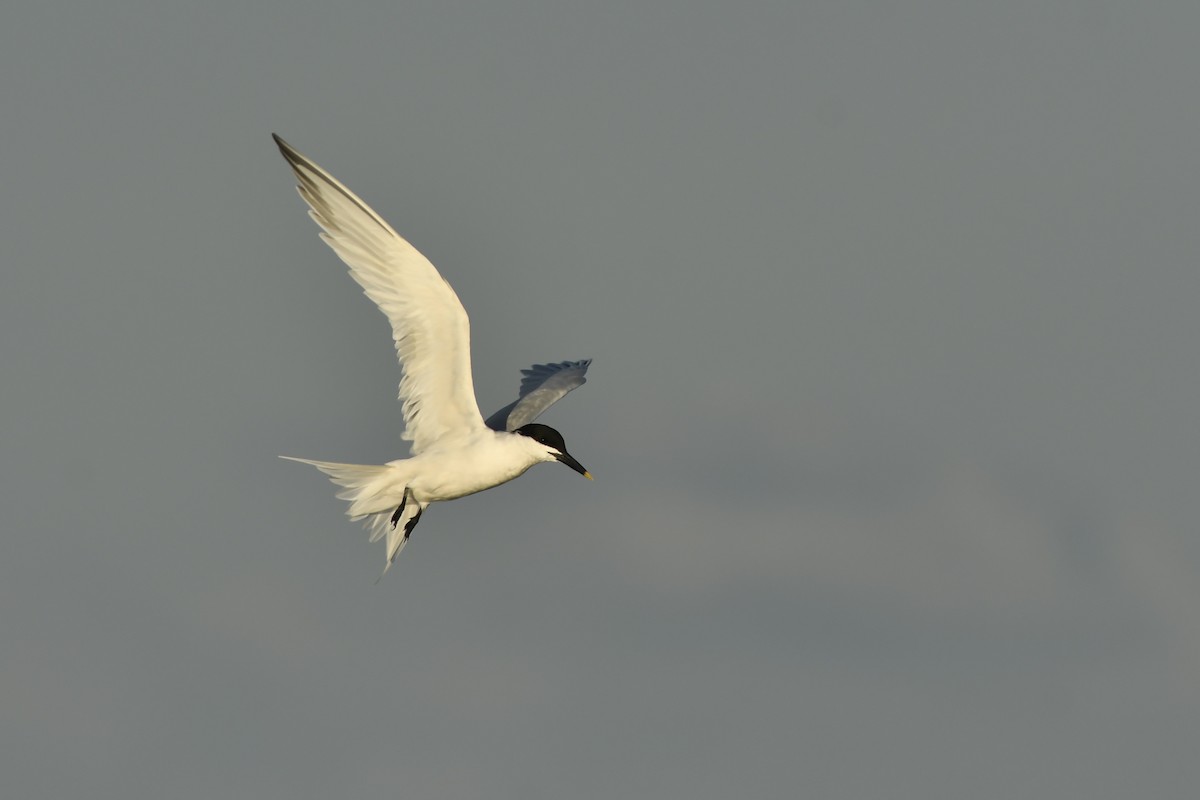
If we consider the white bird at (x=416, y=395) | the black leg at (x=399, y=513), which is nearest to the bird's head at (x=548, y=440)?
the white bird at (x=416, y=395)

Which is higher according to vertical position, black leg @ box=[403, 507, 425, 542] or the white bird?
the white bird

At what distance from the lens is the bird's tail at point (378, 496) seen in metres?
25.7

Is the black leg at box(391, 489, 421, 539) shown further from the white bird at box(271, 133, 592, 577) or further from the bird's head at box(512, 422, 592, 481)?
the bird's head at box(512, 422, 592, 481)

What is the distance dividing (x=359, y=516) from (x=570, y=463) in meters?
2.77

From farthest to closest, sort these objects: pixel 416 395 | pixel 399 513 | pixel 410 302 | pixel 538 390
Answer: pixel 538 390
pixel 399 513
pixel 416 395
pixel 410 302

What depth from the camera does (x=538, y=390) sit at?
3023 centimetres

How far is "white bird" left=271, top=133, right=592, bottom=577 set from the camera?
24438 mm

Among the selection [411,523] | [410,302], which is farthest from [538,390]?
[410,302]

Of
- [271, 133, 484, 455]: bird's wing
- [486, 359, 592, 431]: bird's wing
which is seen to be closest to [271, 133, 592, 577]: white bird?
[271, 133, 484, 455]: bird's wing

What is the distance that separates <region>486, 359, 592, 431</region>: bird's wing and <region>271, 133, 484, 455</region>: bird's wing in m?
2.66

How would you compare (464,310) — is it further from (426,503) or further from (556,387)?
(556,387)

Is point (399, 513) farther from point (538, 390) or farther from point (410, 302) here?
point (538, 390)

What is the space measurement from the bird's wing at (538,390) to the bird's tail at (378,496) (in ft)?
7.80

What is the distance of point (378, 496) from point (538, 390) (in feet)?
16.0
